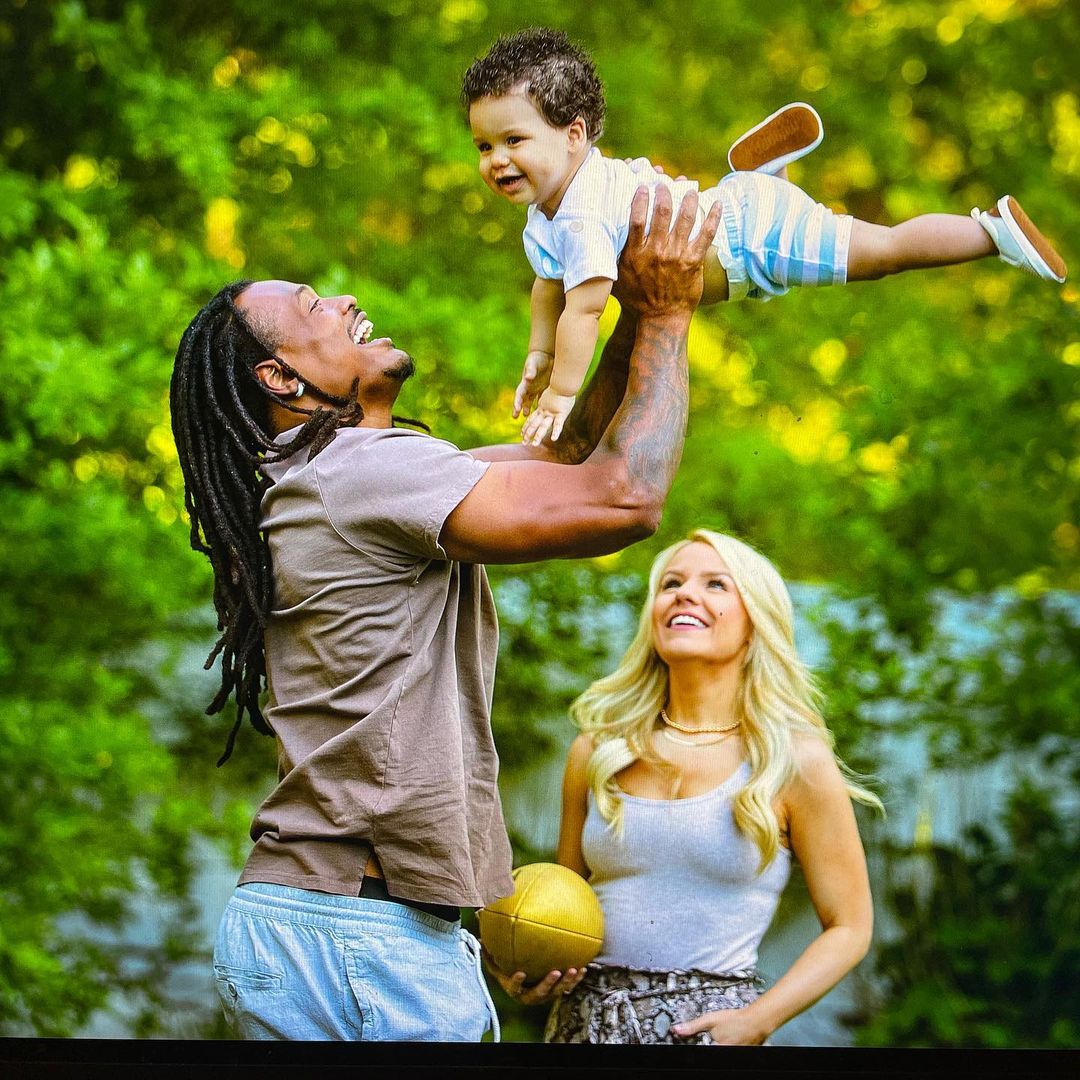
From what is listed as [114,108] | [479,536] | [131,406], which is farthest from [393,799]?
[114,108]

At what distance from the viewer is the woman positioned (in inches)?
98.7

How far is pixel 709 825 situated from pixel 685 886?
4.6 inches

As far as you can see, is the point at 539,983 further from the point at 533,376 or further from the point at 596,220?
the point at 596,220

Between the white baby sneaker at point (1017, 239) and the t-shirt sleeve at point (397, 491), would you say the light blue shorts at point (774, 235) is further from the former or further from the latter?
the t-shirt sleeve at point (397, 491)

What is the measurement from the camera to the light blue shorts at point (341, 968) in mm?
1855

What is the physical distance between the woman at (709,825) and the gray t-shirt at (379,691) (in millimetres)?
647

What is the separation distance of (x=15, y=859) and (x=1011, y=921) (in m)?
2.38

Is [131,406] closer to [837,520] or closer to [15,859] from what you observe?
[15,859]

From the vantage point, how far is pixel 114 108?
11.7 ft

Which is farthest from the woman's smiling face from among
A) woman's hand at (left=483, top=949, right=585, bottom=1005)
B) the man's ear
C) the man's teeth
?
the man's ear

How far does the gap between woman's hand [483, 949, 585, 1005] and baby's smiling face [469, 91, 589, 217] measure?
4.21 feet

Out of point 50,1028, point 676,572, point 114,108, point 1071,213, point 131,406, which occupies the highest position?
point 114,108

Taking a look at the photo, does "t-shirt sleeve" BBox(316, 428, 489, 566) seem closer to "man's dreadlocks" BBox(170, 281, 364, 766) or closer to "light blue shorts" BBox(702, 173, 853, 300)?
"man's dreadlocks" BBox(170, 281, 364, 766)

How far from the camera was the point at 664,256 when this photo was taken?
1974 mm
